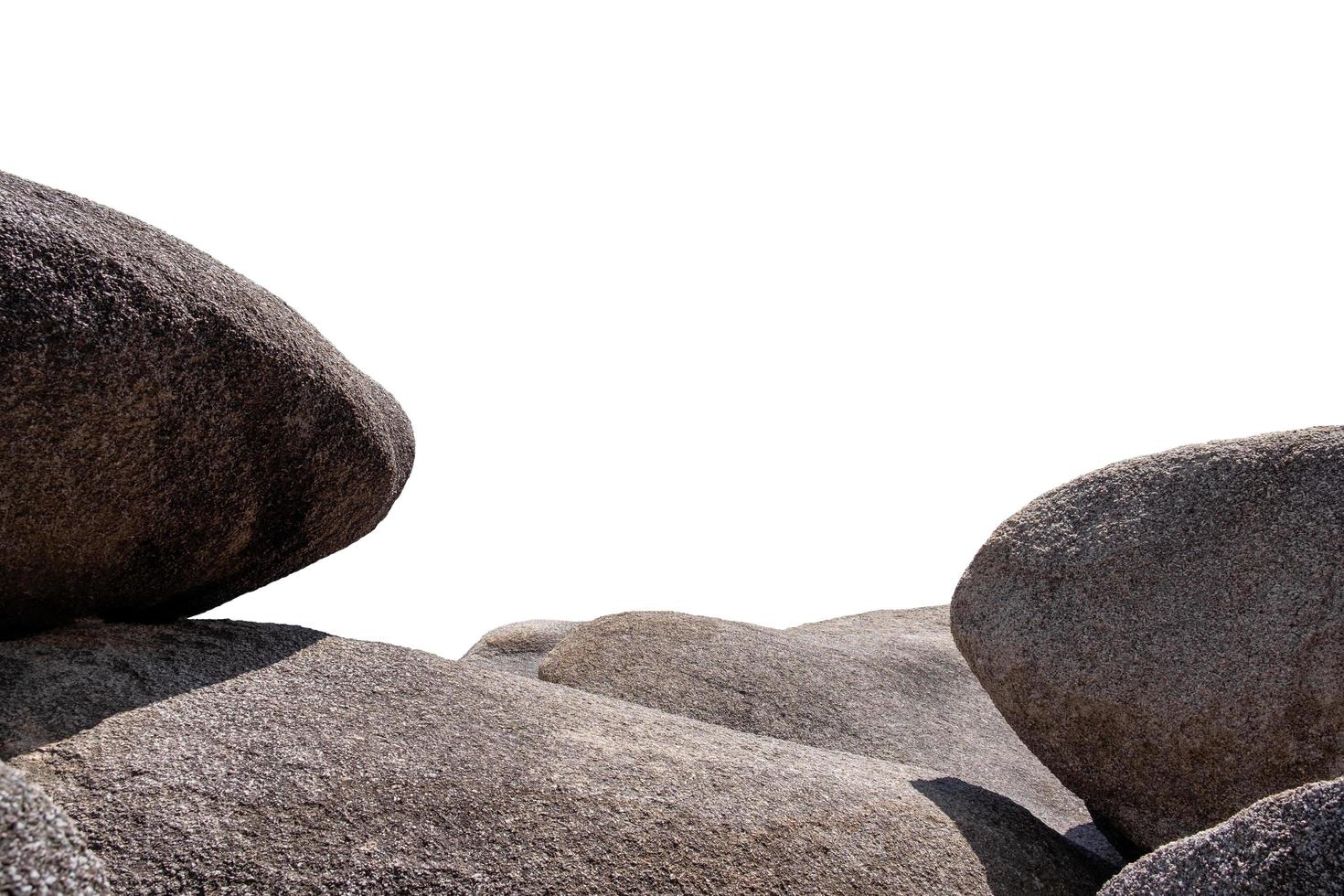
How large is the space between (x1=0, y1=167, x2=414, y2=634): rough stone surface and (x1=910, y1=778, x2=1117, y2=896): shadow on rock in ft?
11.6

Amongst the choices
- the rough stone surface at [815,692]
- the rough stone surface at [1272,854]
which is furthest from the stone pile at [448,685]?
the rough stone surface at [815,692]

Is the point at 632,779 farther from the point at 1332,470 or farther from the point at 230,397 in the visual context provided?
the point at 1332,470

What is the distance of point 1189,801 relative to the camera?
580 cm

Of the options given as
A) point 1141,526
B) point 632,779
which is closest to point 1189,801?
point 1141,526

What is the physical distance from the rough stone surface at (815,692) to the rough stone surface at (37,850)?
5.38 m

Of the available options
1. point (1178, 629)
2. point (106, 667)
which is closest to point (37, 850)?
point (106, 667)

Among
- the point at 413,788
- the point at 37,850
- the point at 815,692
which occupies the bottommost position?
the point at 815,692

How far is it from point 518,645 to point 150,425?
737 centimetres

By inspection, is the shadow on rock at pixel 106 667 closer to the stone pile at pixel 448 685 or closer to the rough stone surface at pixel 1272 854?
the stone pile at pixel 448 685

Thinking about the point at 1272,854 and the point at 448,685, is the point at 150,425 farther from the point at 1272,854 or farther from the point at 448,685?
the point at 1272,854

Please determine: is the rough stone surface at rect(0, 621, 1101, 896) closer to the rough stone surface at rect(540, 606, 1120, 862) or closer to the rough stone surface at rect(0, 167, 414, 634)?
the rough stone surface at rect(0, 167, 414, 634)

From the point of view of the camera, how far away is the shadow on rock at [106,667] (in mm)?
4320

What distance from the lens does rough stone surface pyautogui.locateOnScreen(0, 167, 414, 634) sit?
4.34 m

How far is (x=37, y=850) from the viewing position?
2.54 meters
